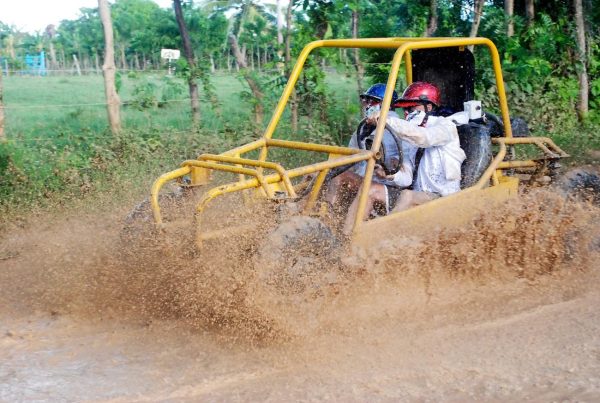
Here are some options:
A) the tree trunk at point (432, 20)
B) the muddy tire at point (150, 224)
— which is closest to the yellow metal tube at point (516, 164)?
the muddy tire at point (150, 224)

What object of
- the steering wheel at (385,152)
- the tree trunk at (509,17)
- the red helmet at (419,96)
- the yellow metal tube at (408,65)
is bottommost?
the steering wheel at (385,152)

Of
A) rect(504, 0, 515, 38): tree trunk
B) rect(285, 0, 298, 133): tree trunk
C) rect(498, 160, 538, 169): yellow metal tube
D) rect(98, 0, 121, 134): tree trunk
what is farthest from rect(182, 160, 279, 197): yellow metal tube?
rect(504, 0, 515, 38): tree trunk

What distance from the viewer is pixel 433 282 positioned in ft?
18.6

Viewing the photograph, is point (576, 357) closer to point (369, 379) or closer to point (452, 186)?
point (369, 379)

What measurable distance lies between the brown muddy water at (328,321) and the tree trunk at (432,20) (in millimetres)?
6422

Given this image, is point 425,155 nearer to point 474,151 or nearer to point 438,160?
point 438,160

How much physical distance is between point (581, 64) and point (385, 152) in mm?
7782

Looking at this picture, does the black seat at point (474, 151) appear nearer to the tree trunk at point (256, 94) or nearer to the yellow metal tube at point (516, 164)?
the yellow metal tube at point (516, 164)

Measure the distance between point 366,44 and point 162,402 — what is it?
3.31m

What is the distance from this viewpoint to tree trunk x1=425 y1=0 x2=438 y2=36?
39.4 feet

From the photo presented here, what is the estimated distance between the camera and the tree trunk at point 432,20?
1200 centimetres

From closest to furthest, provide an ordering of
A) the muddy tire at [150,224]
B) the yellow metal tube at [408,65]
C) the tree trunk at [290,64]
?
the muddy tire at [150,224], the yellow metal tube at [408,65], the tree trunk at [290,64]

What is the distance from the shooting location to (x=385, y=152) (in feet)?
19.2

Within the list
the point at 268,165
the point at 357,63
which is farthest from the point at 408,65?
the point at 357,63
